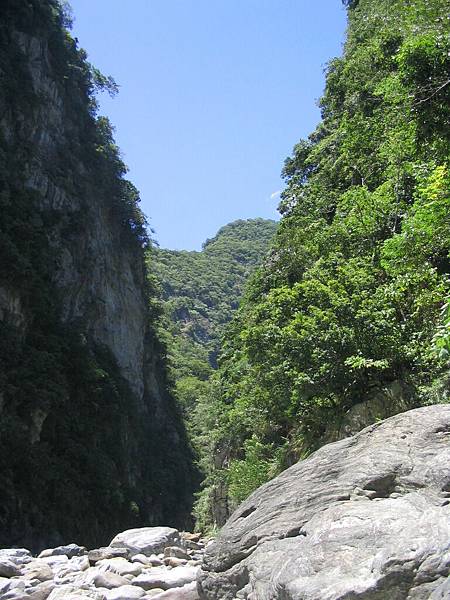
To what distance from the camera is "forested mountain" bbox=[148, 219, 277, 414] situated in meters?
68.4

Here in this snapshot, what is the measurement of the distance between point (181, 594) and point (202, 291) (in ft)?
279

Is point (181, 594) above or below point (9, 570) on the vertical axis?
below

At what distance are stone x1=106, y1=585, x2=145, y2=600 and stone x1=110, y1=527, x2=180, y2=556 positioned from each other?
2277 millimetres

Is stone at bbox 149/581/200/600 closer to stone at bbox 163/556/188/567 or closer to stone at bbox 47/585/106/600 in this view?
stone at bbox 47/585/106/600

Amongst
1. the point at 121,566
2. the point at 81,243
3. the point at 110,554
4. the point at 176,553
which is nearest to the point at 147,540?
the point at 110,554

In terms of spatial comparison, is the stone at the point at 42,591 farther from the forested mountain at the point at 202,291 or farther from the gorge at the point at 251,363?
the forested mountain at the point at 202,291

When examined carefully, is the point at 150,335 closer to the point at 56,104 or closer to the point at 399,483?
the point at 56,104

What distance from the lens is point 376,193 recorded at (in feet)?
45.2

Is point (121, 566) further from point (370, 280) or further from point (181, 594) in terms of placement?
point (370, 280)

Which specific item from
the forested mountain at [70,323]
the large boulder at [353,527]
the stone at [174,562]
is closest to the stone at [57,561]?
the stone at [174,562]

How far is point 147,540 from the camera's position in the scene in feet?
27.3

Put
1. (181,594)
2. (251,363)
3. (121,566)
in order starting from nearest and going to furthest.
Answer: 1. (181,594)
2. (121,566)
3. (251,363)

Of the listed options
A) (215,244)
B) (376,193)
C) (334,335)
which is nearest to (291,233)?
(376,193)

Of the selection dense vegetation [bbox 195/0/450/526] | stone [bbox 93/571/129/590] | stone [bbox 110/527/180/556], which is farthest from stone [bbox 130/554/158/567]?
dense vegetation [bbox 195/0/450/526]
